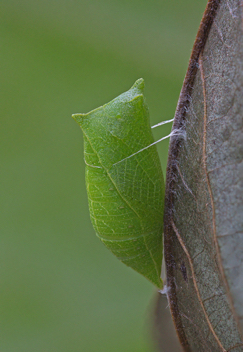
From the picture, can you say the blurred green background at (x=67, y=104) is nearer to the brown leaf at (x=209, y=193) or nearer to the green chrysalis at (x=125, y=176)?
the green chrysalis at (x=125, y=176)

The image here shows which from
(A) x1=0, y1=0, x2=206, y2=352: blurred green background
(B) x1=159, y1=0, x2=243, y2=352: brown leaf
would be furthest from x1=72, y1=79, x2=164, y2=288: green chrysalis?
(A) x1=0, y1=0, x2=206, y2=352: blurred green background

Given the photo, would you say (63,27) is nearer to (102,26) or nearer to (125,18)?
(102,26)

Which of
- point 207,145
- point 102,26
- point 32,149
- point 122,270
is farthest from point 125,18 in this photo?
point 207,145

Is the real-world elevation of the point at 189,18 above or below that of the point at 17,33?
below

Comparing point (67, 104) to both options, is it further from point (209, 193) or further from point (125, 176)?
point (209, 193)

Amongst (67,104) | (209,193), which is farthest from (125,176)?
(67,104)

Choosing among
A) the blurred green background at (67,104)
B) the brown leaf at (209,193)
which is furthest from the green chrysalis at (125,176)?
the blurred green background at (67,104)
